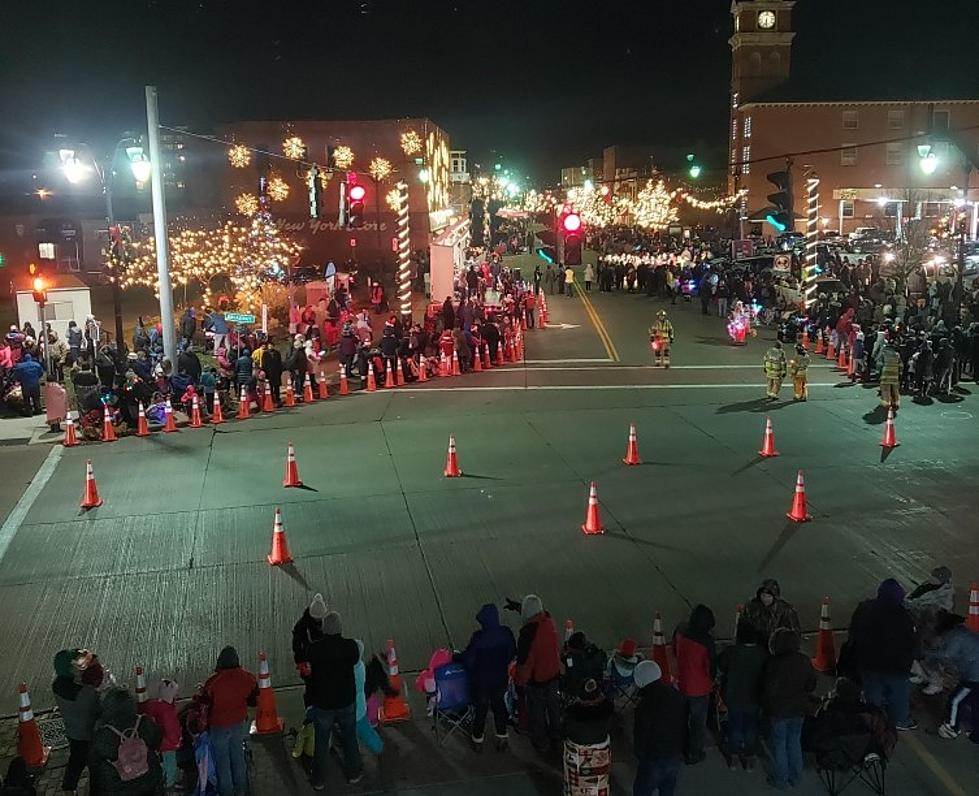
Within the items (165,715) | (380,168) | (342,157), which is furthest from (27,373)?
(380,168)

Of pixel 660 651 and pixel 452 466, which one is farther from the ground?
pixel 452 466

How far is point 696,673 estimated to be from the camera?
658 centimetres

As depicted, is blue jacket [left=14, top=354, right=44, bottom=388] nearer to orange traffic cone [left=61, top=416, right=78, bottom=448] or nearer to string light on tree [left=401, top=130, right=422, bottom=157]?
orange traffic cone [left=61, top=416, right=78, bottom=448]

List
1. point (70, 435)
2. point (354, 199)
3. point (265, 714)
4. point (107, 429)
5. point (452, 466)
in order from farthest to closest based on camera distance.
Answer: point (354, 199)
point (107, 429)
point (70, 435)
point (452, 466)
point (265, 714)

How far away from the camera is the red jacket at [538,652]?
6727 mm

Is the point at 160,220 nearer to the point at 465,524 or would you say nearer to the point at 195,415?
the point at 195,415

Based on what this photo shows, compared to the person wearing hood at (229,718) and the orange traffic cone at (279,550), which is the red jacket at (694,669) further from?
the orange traffic cone at (279,550)

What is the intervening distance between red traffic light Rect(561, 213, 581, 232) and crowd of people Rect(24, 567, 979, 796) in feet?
35.2

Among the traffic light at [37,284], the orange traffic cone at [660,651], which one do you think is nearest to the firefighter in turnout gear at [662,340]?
the traffic light at [37,284]

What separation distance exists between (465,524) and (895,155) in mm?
67482

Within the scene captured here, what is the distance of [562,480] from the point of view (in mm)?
14117

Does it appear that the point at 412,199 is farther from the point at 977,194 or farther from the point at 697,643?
the point at 697,643

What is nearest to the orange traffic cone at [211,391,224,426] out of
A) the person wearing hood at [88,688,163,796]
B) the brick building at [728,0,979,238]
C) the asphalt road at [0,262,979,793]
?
the asphalt road at [0,262,979,793]

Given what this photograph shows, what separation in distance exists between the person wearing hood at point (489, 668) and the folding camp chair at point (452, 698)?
0.10 meters
